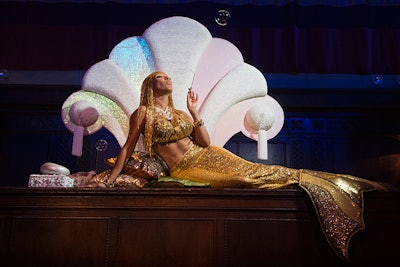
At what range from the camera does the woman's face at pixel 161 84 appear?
3389 mm

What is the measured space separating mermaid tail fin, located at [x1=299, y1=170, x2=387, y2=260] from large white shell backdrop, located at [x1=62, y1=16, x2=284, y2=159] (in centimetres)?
123

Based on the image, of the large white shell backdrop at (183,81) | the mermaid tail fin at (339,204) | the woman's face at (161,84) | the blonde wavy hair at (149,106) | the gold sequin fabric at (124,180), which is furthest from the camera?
the large white shell backdrop at (183,81)

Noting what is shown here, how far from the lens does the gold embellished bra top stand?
3.24m

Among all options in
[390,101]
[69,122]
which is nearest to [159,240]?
[69,122]

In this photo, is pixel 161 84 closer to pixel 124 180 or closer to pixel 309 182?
pixel 124 180

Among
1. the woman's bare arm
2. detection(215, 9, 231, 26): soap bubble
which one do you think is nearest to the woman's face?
the woman's bare arm

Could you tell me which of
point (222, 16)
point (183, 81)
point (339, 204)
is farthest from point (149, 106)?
point (339, 204)

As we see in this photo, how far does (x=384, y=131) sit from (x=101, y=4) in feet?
12.6

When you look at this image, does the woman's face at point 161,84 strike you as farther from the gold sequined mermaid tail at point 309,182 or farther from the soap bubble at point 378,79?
the soap bubble at point 378,79

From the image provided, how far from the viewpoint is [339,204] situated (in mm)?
2592

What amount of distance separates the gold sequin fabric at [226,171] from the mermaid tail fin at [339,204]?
0.18 metres

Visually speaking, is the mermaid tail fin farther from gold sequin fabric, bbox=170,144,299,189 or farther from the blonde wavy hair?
the blonde wavy hair

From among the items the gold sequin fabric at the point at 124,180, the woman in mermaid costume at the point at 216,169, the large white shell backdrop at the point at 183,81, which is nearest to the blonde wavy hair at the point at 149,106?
the woman in mermaid costume at the point at 216,169

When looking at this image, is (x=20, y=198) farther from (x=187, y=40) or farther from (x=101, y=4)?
(x=101, y=4)
